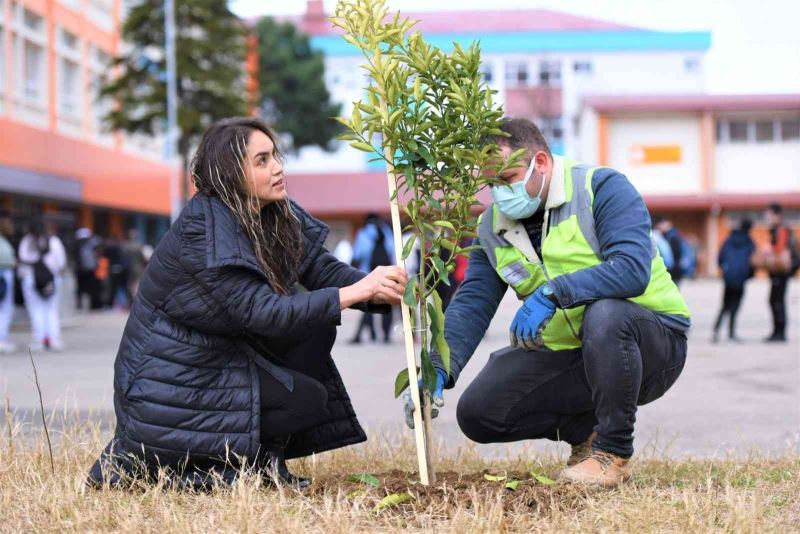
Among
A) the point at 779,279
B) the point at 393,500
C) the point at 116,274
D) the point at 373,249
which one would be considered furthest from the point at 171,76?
the point at 393,500

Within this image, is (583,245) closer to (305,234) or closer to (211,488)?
(305,234)

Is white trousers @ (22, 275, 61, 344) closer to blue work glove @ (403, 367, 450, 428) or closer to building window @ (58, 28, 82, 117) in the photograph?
blue work glove @ (403, 367, 450, 428)

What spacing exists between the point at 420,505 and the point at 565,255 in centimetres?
121

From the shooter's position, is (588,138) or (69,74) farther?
(588,138)

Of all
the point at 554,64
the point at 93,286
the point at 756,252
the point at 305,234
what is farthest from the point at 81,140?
the point at 554,64

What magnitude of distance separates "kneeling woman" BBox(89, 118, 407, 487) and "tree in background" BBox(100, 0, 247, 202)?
27.7 metres

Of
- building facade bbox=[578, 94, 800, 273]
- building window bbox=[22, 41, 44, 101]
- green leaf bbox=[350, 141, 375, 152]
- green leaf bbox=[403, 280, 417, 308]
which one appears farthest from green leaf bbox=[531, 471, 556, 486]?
building facade bbox=[578, 94, 800, 273]

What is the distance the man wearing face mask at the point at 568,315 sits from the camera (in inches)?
165

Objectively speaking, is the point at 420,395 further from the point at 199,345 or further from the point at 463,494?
the point at 199,345

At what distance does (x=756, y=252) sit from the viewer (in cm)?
1445

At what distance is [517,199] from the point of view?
436 centimetres

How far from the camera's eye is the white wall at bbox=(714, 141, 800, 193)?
147 feet

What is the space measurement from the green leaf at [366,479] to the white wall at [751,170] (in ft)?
140

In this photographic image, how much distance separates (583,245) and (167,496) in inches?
72.9
